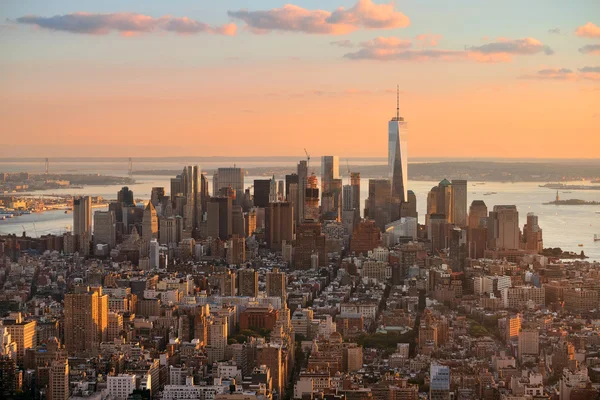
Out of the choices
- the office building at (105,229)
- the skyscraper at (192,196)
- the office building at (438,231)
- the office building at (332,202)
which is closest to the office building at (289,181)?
the office building at (332,202)

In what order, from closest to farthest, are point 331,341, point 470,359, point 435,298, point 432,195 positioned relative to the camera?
point 470,359, point 331,341, point 435,298, point 432,195

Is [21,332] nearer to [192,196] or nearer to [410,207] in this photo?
[192,196]

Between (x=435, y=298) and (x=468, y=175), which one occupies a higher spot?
(x=468, y=175)

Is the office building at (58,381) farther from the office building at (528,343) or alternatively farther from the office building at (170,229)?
the office building at (170,229)

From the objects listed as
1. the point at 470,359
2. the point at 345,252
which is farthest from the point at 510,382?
the point at 345,252

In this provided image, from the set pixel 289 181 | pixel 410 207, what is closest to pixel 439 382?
pixel 410 207

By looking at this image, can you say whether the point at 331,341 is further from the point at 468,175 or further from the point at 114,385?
the point at 468,175
